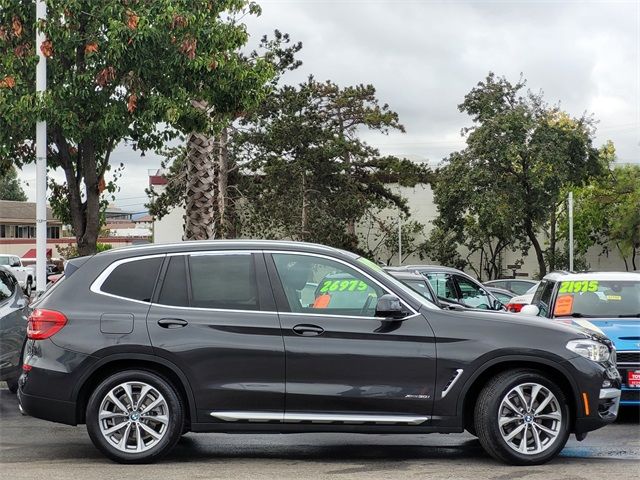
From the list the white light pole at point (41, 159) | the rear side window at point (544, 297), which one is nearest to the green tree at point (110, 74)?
the white light pole at point (41, 159)

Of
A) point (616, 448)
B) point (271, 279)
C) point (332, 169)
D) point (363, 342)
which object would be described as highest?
point (332, 169)

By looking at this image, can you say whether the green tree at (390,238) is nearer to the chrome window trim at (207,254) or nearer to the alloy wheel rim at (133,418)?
the chrome window trim at (207,254)

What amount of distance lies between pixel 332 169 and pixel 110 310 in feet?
135

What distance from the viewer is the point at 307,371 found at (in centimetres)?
729

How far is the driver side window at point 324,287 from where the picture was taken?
7461 millimetres

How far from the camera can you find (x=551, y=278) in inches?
437

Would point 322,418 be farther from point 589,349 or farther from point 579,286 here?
point 579,286

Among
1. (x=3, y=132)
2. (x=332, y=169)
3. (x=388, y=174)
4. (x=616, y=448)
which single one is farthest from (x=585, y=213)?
(x=616, y=448)

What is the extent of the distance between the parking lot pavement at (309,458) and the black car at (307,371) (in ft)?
0.90

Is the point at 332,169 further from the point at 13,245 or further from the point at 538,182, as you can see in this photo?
the point at 13,245

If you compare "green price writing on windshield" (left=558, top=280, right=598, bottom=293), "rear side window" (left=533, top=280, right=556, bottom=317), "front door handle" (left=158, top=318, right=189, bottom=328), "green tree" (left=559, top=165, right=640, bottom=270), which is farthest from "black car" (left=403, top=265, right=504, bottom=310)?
"green tree" (left=559, top=165, right=640, bottom=270)

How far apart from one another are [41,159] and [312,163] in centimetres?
3298

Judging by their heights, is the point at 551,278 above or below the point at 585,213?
below

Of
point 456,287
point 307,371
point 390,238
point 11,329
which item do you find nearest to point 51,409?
point 307,371
